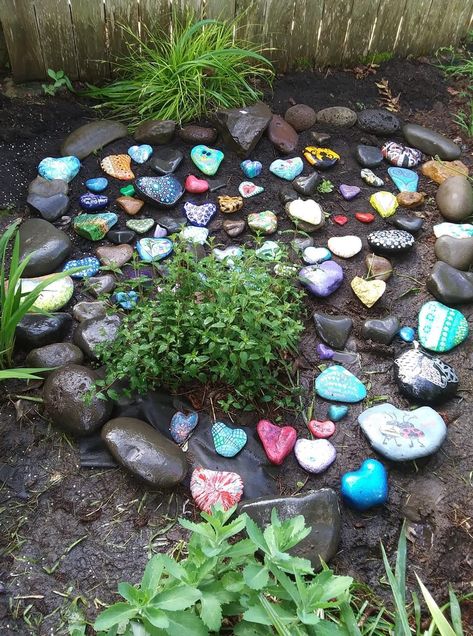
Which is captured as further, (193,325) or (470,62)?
(470,62)

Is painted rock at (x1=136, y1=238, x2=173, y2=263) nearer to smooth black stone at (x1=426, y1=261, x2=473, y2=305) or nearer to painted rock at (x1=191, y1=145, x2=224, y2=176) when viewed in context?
painted rock at (x1=191, y1=145, x2=224, y2=176)

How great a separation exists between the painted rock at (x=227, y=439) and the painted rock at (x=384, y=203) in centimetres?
124

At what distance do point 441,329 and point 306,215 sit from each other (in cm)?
74

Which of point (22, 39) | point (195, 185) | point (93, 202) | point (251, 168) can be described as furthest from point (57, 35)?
point (251, 168)

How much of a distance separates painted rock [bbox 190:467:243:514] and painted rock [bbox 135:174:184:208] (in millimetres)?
1213

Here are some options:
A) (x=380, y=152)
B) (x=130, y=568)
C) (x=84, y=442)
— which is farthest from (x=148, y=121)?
(x=130, y=568)

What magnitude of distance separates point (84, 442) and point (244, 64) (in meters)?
2.04

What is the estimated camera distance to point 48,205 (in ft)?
9.06

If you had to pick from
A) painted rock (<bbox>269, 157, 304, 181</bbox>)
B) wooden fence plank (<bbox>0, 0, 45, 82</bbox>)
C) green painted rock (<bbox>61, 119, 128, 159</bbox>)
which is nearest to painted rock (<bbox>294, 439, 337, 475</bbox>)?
painted rock (<bbox>269, 157, 304, 181</bbox>)

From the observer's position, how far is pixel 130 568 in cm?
194

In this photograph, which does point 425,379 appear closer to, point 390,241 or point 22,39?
point 390,241

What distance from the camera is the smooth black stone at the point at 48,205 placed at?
2.75 m

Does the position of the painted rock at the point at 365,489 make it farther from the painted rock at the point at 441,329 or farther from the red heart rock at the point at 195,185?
the red heart rock at the point at 195,185

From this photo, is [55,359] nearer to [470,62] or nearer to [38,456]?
[38,456]
